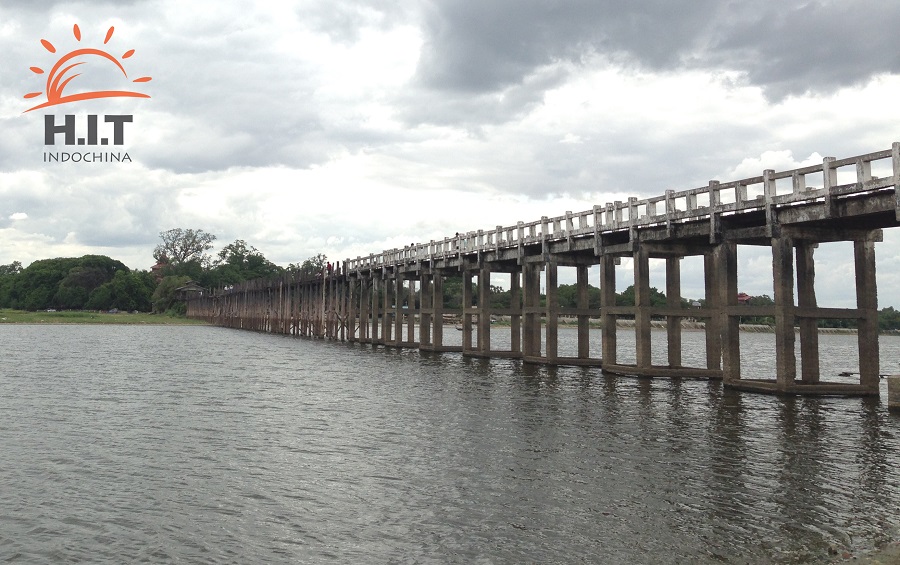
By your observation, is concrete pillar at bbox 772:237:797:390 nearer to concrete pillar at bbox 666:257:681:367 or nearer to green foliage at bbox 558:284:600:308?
concrete pillar at bbox 666:257:681:367

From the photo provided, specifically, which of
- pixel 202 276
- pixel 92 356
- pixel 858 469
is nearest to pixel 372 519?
pixel 858 469

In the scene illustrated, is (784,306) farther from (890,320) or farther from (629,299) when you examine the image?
(890,320)

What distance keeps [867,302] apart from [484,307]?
74.5 feet

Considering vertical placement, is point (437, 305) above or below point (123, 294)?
below

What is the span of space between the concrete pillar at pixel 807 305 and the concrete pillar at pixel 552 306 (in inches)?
503

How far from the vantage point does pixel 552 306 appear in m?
38.3

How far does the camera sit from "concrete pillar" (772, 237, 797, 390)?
2422cm

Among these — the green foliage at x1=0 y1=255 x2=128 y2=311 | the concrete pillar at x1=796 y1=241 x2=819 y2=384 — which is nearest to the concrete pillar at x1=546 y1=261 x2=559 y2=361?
the concrete pillar at x1=796 y1=241 x2=819 y2=384

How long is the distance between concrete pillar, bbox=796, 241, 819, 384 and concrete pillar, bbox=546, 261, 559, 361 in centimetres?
1278

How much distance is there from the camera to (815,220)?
926 inches

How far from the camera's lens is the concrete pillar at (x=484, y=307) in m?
44.1

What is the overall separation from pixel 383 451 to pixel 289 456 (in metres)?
2.17

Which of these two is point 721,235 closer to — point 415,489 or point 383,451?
point 383,451

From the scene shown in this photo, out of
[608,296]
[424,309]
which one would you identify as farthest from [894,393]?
[424,309]
